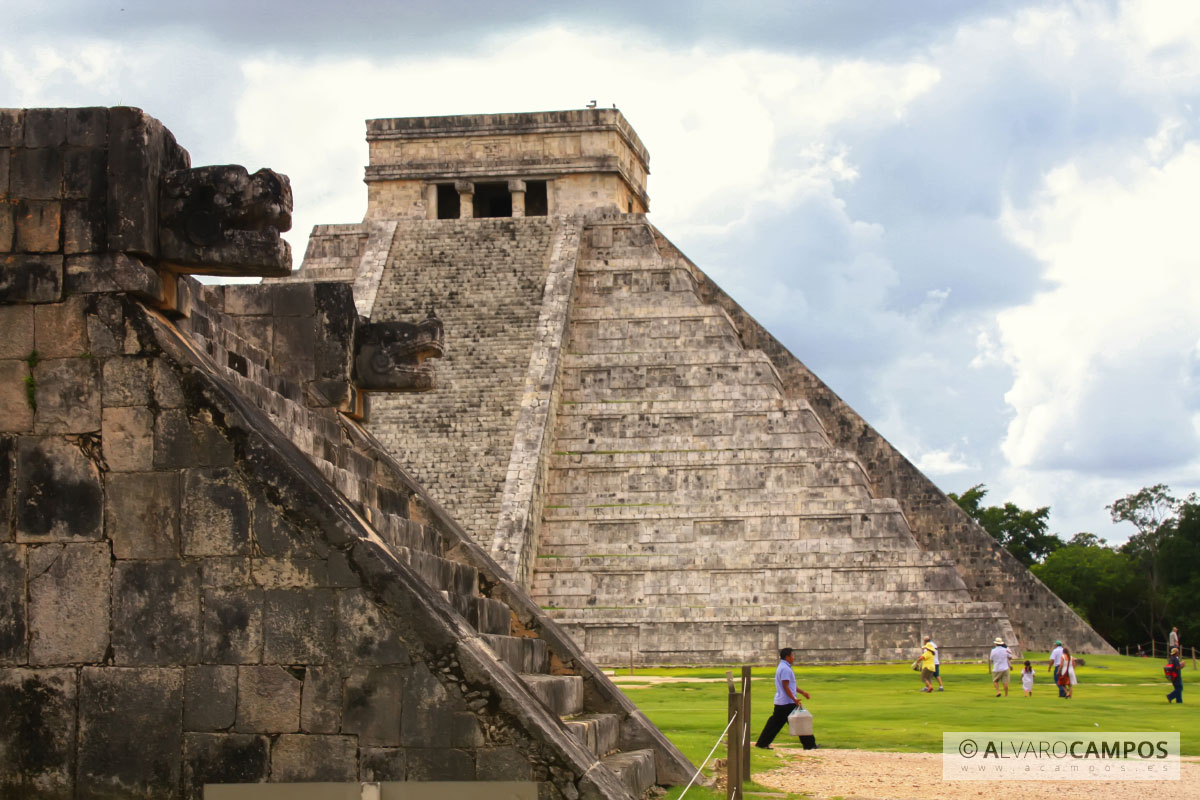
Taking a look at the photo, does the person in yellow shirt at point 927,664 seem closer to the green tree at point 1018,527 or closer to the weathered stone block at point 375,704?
the weathered stone block at point 375,704

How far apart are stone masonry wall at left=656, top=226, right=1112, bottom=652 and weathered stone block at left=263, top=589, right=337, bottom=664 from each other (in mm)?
20340

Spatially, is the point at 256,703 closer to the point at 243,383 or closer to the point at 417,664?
the point at 417,664

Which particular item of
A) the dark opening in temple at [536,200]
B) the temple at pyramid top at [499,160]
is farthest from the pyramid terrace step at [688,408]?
the dark opening in temple at [536,200]

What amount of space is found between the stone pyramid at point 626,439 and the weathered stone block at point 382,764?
16.2m

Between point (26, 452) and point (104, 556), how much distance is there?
1.90 ft

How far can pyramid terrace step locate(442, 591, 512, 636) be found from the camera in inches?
334

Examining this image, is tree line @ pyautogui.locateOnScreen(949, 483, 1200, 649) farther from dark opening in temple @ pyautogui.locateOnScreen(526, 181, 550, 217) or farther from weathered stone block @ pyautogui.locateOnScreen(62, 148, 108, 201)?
weathered stone block @ pyautogui.locateOnScreen(62, 148, 108, 201)

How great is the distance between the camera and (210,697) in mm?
6828

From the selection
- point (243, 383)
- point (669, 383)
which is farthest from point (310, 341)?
point (669, 383)

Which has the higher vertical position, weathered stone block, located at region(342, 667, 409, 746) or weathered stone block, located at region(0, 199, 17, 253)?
weathered stone block, located at region(0, 199, 17, 253)

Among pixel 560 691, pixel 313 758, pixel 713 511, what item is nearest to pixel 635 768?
pixel 560 691

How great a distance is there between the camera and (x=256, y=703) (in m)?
6.79

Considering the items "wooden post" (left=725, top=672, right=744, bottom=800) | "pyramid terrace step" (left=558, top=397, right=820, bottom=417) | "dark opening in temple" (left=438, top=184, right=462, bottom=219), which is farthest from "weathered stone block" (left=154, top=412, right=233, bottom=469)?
"dark opening in temple" (left=438, top=184, right=462, bottom=219)

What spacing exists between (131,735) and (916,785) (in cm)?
515
